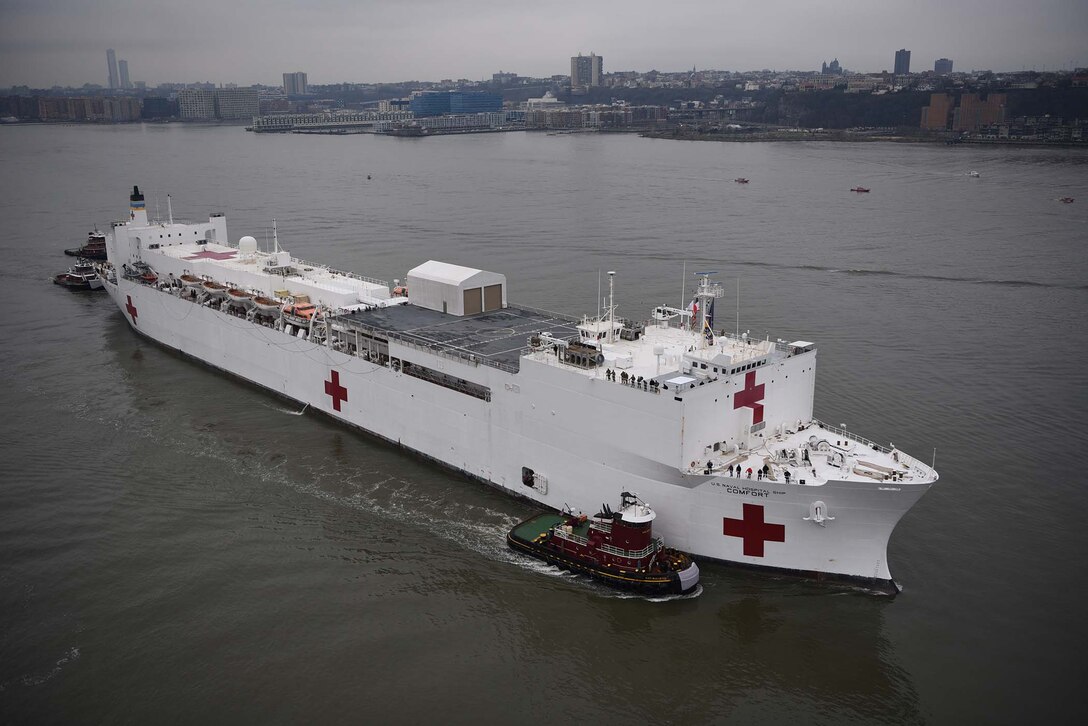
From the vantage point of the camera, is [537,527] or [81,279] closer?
[537,527]

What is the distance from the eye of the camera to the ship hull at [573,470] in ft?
34.7

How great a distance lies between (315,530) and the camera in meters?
12.7

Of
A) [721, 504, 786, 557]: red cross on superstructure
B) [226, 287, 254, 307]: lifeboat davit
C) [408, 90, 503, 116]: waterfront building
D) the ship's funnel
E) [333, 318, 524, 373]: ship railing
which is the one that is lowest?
[721, 504, 786, 557]: red cross on superstructure

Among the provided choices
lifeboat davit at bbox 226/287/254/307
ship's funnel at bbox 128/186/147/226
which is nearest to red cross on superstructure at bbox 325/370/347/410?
lifeboat davit at bbox 226/287/254/307

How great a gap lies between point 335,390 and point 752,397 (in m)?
8.55

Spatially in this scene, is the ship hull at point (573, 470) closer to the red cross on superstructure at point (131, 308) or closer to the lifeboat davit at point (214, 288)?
the lifeboat davit at point (214, 288)

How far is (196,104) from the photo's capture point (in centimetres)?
12644

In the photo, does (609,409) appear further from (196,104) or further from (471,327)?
(196,104)

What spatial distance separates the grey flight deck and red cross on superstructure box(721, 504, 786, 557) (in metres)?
4.29

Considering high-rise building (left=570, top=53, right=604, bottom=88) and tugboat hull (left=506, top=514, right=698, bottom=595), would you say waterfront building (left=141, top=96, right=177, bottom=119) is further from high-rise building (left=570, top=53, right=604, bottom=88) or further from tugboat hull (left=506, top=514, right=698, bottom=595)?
tugboat hull (left=506, top=514, right=698, bottom=595)

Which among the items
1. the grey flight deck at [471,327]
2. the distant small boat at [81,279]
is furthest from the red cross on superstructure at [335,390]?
the distant small boat at [81,279]

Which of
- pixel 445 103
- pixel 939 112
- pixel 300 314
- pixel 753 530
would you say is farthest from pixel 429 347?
pixel 445 103

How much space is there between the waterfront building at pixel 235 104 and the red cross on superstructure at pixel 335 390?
124502 mm

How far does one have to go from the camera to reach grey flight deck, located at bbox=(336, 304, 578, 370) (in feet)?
47.3
